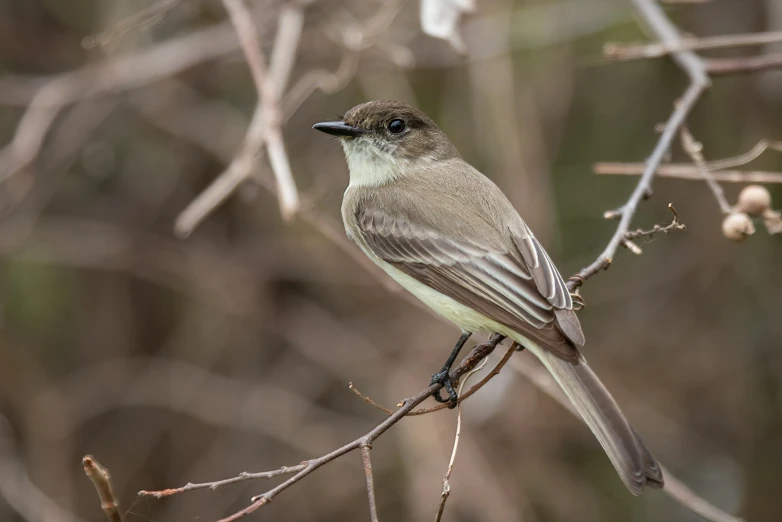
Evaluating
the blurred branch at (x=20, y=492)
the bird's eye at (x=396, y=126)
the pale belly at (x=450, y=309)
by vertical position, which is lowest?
the blurred branch at (x=20, y=492)

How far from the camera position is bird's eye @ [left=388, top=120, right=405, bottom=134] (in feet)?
12.5

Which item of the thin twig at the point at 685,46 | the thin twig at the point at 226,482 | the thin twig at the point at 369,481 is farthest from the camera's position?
the thin twig at the point at 685,46

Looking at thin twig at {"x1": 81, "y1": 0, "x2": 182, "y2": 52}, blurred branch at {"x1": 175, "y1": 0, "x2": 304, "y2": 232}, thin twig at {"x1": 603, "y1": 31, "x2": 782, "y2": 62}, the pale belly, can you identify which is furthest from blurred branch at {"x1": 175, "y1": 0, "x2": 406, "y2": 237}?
thin twig at {"x1": 603, "y1": 31, "x2": 782, "y2": 62}

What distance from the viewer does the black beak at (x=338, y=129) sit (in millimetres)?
3607

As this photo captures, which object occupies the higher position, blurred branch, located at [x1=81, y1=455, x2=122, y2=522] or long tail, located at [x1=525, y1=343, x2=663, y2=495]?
long tail, located at [x1=525, y1=343, x2=663, y2=495]

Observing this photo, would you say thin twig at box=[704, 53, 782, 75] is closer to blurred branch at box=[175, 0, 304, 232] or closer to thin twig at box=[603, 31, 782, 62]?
thin twig at box=[603, 31, 782, 62]

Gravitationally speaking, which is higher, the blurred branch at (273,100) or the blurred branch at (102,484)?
the blurred branch at (273,100)

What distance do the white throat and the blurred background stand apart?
1.49 metres

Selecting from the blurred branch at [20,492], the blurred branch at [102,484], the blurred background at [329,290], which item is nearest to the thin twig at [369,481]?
the blurred branch at [102,484]

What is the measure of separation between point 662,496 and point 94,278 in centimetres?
403

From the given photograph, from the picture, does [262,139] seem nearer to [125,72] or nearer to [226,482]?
[226,482]

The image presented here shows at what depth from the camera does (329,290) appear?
5863 millimetres

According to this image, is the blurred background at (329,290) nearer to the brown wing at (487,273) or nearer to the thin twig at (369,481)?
the brown wing at (487,273)

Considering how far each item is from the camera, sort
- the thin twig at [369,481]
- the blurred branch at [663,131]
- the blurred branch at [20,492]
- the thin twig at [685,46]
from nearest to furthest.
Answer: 1. the thin twig at [369,481]
2. the blurred branch at [663,131]
3. the thin twig at [685,46]
4. the blurred branch at [20,492]
